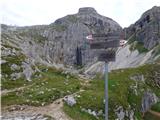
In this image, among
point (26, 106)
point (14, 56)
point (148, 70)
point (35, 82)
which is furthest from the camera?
point (148, 70)

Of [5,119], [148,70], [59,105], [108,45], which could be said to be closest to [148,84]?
[148,70]

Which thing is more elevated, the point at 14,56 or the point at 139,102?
the point at 14,56

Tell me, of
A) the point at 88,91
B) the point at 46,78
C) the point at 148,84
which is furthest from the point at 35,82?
the point at 148,84

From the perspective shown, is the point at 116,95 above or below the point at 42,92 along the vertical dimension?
below

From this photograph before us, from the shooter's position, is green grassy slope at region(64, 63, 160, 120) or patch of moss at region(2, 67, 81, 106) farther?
patch of moss at region(2, 67, 81, 106)

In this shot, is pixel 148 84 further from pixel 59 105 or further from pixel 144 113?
pixel 59 105

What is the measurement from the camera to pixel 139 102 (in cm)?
7250

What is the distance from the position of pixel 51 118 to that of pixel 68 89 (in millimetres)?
13091

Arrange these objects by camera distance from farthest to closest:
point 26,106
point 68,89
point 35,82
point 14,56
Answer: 1. point 14,56
2. point 35,82
3. point 68,89
4. point 26,106

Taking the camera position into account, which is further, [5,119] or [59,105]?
[59,105]

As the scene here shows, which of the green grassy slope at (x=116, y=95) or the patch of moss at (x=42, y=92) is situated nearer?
the green grassy slope at (x=116, y=95)

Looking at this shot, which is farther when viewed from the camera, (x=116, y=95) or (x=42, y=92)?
(x=116, y=95)

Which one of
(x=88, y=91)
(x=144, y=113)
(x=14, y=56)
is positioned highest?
(x=14, y=56)

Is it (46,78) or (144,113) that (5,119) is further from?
(144,113)
